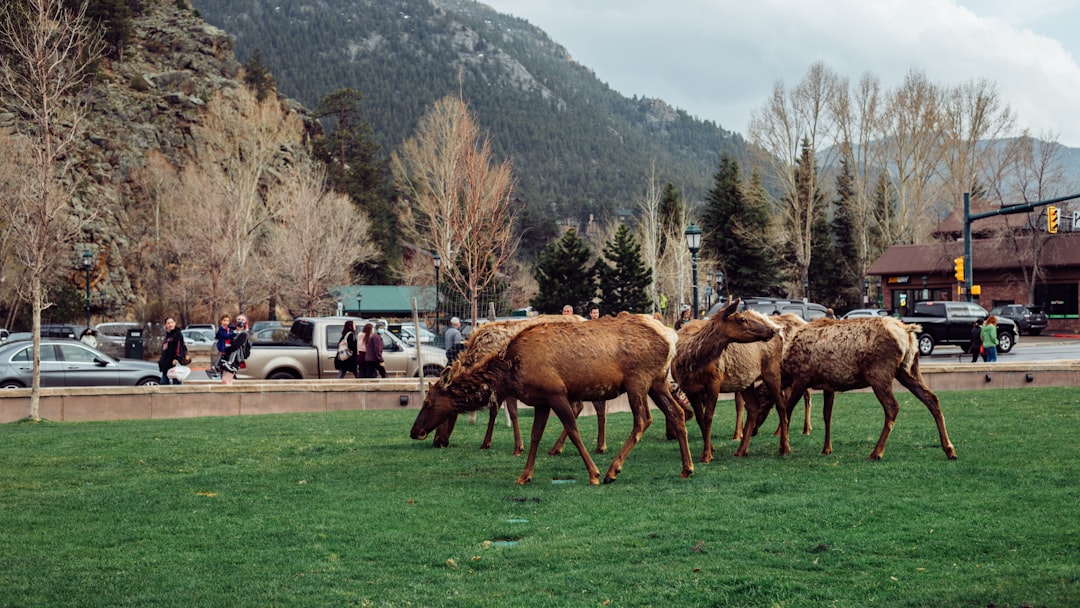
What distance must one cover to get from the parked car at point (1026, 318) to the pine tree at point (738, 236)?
860 inches

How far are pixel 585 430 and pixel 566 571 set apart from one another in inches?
359

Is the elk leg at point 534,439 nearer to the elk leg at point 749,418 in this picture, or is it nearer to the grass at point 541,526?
the grass at point 541,526

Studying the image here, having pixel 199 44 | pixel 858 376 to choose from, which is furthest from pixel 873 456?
pixel 199 44

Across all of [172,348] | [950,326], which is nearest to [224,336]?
[172,348]

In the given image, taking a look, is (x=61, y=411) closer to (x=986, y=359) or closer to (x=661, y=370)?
(x=661, y=370)

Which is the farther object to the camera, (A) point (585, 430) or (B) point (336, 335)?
(B) point (336, 335)

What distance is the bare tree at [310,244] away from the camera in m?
63.0

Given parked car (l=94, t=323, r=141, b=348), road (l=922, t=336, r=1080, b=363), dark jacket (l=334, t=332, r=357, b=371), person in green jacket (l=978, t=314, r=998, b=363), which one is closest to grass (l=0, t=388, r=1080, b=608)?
dark jacket (l=334, t=332, r=357, b=371)

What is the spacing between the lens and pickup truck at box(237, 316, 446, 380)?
76.4 feet

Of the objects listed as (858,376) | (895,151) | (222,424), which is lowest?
(222,424)

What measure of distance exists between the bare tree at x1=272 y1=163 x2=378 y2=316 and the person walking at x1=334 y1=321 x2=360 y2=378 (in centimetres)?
3998

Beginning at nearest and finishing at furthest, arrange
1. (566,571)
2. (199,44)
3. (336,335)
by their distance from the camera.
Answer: (566,571)
(336,335)
(199,44)

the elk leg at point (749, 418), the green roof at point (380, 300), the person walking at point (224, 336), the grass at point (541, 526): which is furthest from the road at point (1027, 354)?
the green roof at point (380, 300)

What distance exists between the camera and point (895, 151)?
7106 cm
